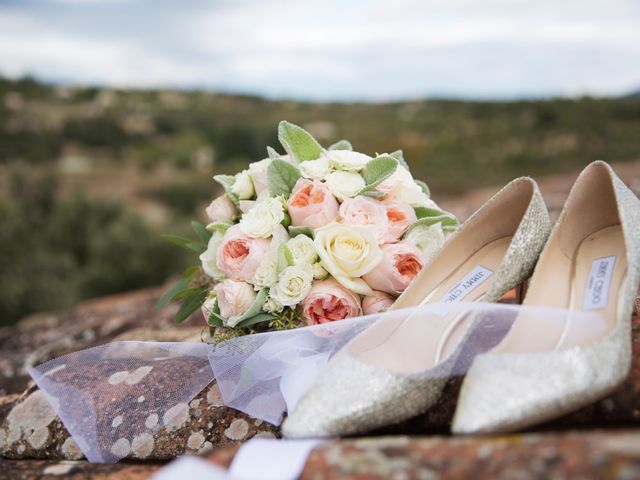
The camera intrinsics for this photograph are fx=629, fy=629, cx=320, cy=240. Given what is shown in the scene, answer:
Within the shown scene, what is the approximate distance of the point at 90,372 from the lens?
6.93 feet

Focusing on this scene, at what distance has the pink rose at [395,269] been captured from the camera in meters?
2.02

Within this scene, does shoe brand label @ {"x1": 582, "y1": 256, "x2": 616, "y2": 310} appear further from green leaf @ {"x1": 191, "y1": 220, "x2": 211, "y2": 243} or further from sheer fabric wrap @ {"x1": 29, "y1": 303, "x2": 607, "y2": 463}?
green leaf @ {"x1": 191, "y1": 220, "x2": 211, "y2": 243}

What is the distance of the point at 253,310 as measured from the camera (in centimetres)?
199

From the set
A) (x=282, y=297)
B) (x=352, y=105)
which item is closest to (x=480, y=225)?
(x=282, y=297)

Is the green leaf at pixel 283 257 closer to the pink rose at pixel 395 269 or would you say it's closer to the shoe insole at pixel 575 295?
the pink rose at pixel 395 269

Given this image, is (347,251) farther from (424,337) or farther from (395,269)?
(424,337)

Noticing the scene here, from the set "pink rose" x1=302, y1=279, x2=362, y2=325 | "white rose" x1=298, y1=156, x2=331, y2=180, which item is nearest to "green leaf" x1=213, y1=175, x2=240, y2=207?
"white rose" x1=298, y1=156, x2=331, y2=180

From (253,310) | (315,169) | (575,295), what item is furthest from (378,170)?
(575,295)

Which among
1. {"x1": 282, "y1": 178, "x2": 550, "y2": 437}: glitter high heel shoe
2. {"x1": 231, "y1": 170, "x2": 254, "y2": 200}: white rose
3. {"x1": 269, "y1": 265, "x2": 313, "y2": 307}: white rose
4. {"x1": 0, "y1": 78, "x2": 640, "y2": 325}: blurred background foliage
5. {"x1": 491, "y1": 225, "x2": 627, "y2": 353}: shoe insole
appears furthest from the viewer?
{"x1": 0, "y1": 78, "x2": 640, "y2": 325}: blurred background foliage

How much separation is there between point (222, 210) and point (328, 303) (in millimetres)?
583

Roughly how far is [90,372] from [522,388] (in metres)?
1.44

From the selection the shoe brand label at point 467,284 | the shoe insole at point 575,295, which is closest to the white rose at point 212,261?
the shoe brand label at point 467,284

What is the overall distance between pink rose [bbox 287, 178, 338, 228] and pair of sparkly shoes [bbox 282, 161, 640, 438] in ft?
1.18

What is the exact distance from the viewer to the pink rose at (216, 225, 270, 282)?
201 cm
